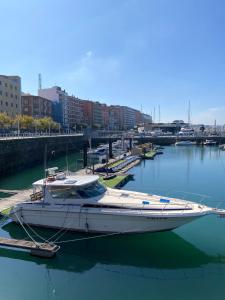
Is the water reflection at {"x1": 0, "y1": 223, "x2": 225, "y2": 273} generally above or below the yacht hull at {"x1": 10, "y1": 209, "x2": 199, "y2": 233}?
below

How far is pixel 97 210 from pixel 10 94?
86.3 meters

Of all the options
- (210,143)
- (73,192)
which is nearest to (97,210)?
(73,192)

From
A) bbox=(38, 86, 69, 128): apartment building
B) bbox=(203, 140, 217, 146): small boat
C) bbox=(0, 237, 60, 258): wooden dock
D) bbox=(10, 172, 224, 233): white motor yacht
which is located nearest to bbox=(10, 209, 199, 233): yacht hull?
bbox=(10, 172, 224, 233): white motor yacht

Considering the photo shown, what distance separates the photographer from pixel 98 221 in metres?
16.3

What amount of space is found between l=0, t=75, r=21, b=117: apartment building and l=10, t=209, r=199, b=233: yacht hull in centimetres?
7900

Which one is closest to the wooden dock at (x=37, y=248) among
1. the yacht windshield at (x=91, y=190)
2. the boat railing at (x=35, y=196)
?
the yacht windshield at (x=91, y=190)

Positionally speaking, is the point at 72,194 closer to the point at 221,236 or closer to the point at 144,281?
the point at 144,281

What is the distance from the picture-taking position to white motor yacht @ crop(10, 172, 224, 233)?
618 inches

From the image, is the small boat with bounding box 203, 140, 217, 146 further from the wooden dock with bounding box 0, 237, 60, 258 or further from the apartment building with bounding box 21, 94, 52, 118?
the wooden dock with bounding box 0, 237, 60, 258

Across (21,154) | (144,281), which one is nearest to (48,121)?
(21,154)

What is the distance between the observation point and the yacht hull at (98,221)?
1566 cm

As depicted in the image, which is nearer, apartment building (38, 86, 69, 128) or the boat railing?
the boat railing

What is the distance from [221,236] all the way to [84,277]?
8413 mm

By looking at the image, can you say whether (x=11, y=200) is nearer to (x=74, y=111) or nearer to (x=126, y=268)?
(x=126, y=268)
